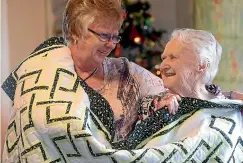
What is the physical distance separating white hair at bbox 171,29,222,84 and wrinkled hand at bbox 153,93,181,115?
14 centimetres

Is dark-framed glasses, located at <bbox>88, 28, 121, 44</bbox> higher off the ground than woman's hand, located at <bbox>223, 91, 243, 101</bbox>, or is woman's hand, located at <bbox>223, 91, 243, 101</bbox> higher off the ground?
dark-framed glasses, located at <bbox>88, 28, 121, 44</bbox>

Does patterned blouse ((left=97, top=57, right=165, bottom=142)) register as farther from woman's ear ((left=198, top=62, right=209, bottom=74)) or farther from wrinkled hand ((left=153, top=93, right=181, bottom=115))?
woman's ear ((left=198, top=62, right=209, bottom=74))

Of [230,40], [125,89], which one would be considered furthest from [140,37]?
[125,89]

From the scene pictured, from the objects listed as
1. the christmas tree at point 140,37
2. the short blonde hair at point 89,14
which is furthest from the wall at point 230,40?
the short blonde hair at point 89,14

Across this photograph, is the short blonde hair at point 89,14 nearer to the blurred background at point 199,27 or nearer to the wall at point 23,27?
the blurred background at point 199,27

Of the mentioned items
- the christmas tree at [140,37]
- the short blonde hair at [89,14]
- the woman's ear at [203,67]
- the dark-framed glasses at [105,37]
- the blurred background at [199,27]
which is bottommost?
the christmas tree at [140,37]

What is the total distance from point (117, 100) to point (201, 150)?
0.37m

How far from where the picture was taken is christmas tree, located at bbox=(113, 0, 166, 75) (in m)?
3.95

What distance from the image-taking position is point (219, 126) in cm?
156

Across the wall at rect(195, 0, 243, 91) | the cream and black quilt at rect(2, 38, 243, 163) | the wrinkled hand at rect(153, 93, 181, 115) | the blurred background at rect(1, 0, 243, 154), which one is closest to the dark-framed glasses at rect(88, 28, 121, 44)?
the cream and black quilt at rect(2, 38, 243, 163)

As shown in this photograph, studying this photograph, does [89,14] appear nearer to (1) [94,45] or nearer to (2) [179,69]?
(1) [94,45]

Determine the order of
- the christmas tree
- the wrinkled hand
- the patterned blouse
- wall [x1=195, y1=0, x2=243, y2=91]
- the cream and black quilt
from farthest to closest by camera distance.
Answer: the christmas tree
wall [x1=195, y1=0, x2=243, y2=91]
the patterned blouse
the wrinkled hand
the cream and black quilt

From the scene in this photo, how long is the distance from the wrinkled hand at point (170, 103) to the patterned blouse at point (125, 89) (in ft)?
0.40

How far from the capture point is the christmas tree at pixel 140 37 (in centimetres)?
395
